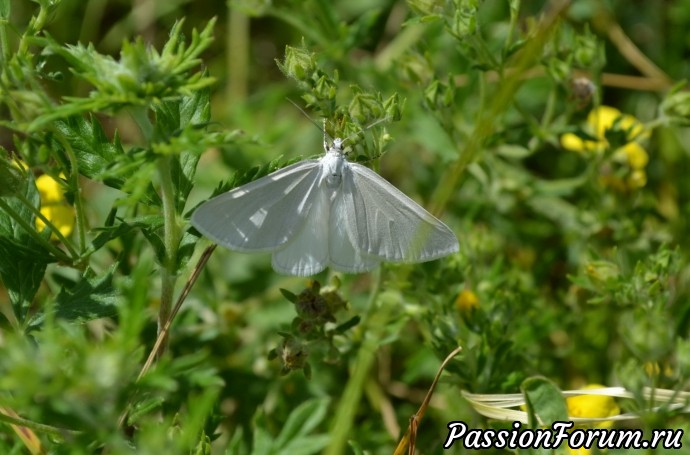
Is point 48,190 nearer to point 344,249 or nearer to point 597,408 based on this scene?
point 344,249

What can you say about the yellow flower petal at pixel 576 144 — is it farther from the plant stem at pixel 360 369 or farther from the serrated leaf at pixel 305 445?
the serrated leaf at pixel 305 445

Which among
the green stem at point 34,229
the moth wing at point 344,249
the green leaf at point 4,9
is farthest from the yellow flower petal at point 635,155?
the green leaf at point 4,9

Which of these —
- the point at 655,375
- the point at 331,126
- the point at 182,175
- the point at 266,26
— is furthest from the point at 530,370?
the point at 266,26

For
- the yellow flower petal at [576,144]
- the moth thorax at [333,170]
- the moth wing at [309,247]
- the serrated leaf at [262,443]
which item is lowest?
the serrated leaf at [262,443]

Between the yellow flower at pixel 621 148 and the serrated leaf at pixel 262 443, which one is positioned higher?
the yellow flower at pixel 621 148

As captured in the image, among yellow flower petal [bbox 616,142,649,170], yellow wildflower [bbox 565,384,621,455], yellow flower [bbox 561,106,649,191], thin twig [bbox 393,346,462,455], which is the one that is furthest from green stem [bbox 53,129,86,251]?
yellow flower petal [bbox 616,142,649,170]

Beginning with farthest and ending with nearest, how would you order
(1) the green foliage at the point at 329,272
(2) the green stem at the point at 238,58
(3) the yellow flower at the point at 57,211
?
(2) the green stem at the point at 238,58, (3) the yellow flower at the point at 57,211, (1) the green foliage at the point at 329,272
